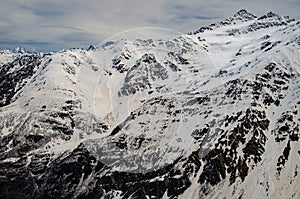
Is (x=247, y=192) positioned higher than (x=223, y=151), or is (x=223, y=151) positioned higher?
(x=223, y=151)

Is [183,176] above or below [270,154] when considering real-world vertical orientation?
below

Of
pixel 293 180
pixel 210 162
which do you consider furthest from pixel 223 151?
pixel 293 180

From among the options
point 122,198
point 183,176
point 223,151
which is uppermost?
point 223,151

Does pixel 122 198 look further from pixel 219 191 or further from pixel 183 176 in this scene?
pixel 219 191

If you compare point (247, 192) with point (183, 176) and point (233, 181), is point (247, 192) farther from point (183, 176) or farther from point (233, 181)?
→ point (183, 176)

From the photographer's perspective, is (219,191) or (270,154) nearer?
(219,191)

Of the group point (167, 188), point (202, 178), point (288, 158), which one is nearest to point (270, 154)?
point (288, 158)

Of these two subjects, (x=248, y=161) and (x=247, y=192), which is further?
(x=248, y=161)

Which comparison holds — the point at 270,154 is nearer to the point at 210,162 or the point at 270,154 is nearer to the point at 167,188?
the point at 210,162
